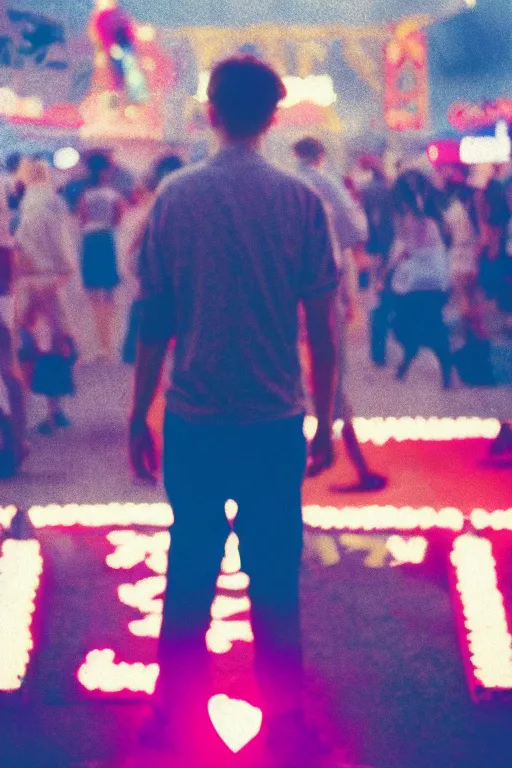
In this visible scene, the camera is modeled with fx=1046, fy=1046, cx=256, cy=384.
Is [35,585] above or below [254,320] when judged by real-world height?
below

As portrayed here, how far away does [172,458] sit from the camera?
2.76 meters

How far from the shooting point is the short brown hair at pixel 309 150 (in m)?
5.30

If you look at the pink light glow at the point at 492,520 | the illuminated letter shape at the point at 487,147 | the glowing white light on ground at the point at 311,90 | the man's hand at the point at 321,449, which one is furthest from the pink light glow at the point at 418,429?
the glowing white light on ground at the point at 311,90

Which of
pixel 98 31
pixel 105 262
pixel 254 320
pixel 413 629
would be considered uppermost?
pixel 98 31

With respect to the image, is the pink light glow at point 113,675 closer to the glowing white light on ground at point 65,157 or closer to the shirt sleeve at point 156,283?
the shirt sleeve at point 156,283

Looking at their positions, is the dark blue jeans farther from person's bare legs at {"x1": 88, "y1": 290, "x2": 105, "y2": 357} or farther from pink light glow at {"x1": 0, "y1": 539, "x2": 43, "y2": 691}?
person's bare legs at {"x1": 88, "y1": 290, "x2": 105, "y2": 357}

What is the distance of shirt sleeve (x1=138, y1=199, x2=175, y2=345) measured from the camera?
268cm

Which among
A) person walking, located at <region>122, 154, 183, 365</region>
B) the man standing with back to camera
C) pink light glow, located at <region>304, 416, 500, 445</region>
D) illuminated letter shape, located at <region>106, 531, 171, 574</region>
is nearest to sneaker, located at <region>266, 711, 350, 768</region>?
the man standing with back to camera

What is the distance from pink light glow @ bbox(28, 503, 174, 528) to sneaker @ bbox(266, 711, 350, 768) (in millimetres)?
2104

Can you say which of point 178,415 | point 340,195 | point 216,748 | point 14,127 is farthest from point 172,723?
point 14,127

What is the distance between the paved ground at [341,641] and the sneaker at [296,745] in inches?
3.4

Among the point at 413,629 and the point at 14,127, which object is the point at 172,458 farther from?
the point at 14,127

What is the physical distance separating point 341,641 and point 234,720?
0.68 m

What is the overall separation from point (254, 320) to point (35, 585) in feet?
6.45
